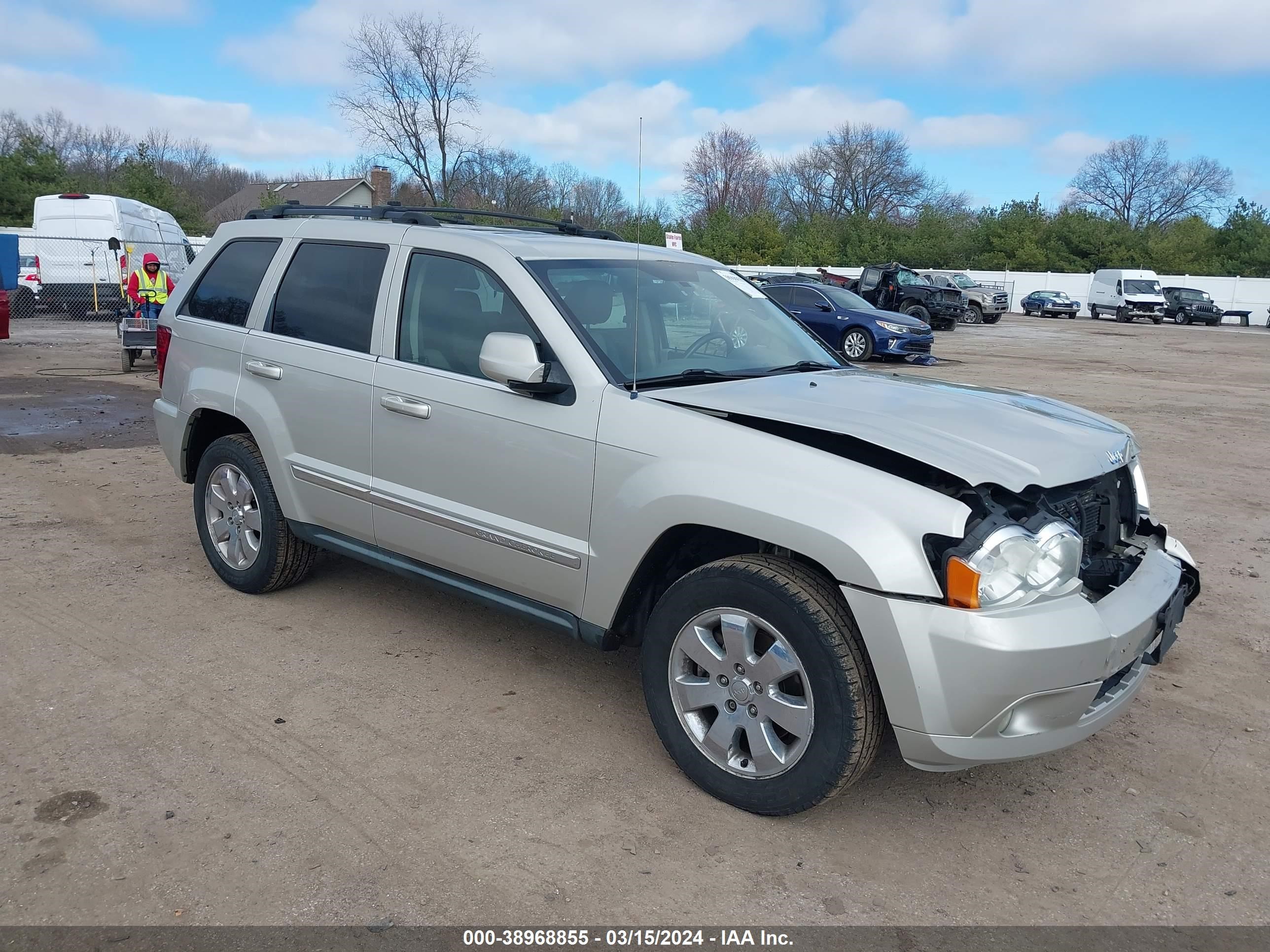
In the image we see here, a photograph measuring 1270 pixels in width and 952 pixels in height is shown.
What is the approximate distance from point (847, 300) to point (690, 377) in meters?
17.2

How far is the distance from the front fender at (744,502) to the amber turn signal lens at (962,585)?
4 cm

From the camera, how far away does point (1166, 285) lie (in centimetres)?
4662

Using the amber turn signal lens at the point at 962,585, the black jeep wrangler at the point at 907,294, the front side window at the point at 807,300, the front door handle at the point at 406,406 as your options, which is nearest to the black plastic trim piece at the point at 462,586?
the front door handle at the point at 406,406

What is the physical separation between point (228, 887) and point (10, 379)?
43.1ft

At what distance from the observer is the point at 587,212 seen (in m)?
10.6

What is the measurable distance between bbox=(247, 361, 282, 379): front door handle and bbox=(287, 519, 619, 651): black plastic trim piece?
2.23ft

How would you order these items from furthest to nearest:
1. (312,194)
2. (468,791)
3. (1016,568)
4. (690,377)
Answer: (312,194) < (690,377) < (468,791) < (1016,568)

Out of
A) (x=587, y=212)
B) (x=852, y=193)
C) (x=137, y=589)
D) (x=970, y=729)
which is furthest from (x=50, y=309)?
(x=852, y=193)

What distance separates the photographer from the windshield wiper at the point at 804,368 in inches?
167

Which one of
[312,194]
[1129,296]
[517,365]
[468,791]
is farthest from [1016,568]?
[312,194]

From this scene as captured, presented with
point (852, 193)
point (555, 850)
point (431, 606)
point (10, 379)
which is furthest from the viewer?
point (852, 193)

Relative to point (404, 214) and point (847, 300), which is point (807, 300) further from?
point (404, 214)

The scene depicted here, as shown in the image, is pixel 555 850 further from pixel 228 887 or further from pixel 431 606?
pixel 431 606

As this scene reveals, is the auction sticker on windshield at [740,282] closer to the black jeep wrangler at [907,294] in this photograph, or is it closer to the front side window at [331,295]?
the front side window at [331,295]
